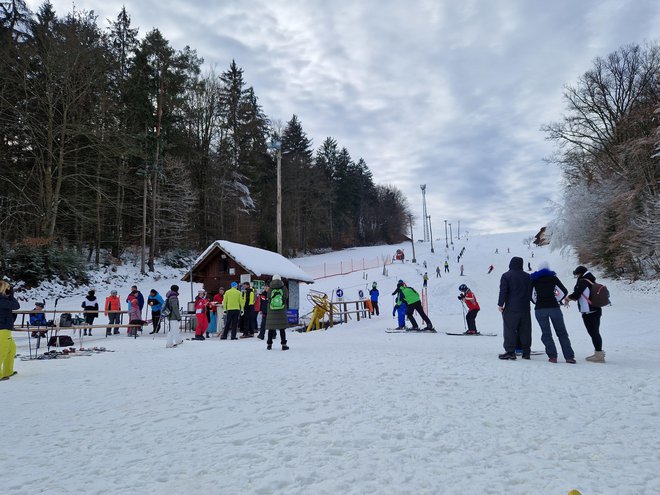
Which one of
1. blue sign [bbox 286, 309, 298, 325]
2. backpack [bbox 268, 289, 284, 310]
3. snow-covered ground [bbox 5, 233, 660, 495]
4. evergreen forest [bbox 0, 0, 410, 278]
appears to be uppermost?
evergreen forest [bbox 0, 0, 410, 278]

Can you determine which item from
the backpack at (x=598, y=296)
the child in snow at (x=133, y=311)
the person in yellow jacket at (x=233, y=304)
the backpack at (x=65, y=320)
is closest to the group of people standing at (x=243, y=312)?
the person in yellow jacket at (x=233, y=304)

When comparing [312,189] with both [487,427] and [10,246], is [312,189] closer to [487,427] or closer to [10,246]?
[10,246]

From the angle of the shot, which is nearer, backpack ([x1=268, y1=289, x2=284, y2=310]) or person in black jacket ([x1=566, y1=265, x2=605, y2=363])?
person in black jacket ([x1=566, y1=265, x2=605, y2=363])

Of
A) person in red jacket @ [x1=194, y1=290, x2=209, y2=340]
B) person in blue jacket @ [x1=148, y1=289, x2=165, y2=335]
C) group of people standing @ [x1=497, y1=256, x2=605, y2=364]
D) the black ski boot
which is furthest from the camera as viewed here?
person in blue jacket @ [x1=148, y1=289, x2=165, y2=335]

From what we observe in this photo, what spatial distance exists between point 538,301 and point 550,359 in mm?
1115

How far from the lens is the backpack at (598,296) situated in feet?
24.6

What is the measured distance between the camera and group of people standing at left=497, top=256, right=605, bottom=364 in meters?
7.61

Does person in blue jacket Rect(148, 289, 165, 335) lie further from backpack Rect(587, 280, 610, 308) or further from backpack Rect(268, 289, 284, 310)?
backpack Rect(587, 280, 610, 308)

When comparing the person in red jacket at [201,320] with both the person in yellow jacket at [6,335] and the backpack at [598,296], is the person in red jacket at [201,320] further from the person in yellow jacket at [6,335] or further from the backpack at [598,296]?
the backpack at [598,296]

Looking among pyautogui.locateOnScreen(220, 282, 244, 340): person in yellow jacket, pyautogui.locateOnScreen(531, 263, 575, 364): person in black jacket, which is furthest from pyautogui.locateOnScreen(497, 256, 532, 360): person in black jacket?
pyautogui.locateOnScreen(220, 282, 244, 340): person in yellow jacket

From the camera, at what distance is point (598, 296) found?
756cm

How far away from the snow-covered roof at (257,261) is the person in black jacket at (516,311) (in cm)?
1266

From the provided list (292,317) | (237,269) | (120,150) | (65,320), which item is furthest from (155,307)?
(120,150)

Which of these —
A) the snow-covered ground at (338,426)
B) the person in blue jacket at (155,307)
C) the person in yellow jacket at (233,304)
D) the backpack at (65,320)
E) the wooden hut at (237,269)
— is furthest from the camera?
the wooden hut at (237,269)
